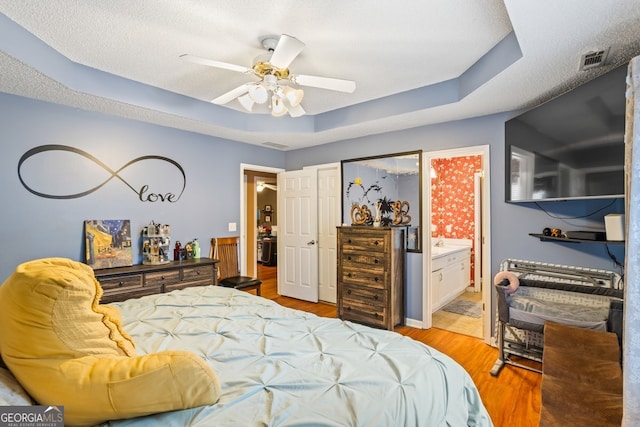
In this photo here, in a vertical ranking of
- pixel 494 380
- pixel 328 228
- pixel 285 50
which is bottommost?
pixel 494 380

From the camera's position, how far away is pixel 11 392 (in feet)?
2.99

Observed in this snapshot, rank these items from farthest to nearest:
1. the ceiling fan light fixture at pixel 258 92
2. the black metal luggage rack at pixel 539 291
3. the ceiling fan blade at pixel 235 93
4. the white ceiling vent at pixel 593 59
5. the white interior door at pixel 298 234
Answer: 1. the white interior door at pixel 298 234
2. the black metal luggage rack at pixel 539 291
3. the ceiling fan blade at pixel 235 93
4. the ceiling fan light fixture at pixel 258 92
5. the white ceiling vent at pixel 593 59

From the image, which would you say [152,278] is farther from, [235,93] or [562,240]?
[562,240]

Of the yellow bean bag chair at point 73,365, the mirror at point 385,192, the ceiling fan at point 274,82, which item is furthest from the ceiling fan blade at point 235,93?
the mirror at point 385,192

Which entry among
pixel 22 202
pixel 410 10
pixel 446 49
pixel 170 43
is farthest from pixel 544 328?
pixel 22 202

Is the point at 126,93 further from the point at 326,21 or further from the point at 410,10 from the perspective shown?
the point at 410,10

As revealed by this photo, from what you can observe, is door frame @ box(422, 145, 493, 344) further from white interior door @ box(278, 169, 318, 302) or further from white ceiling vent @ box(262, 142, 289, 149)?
white ceiling vent @ box(262, 142, 289, 149)

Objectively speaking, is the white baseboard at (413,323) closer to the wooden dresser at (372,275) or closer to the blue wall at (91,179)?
the wooden dresser at (372,275)

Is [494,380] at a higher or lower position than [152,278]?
lower

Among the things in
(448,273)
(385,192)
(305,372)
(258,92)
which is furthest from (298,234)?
(305,372)

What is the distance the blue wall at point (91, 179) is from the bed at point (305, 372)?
5.64 ft

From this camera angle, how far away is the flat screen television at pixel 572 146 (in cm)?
202

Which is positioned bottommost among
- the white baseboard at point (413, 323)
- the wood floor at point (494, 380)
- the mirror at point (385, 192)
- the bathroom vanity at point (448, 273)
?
the wood floor at point (494, 380)

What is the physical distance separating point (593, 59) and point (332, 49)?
1.79 meters
